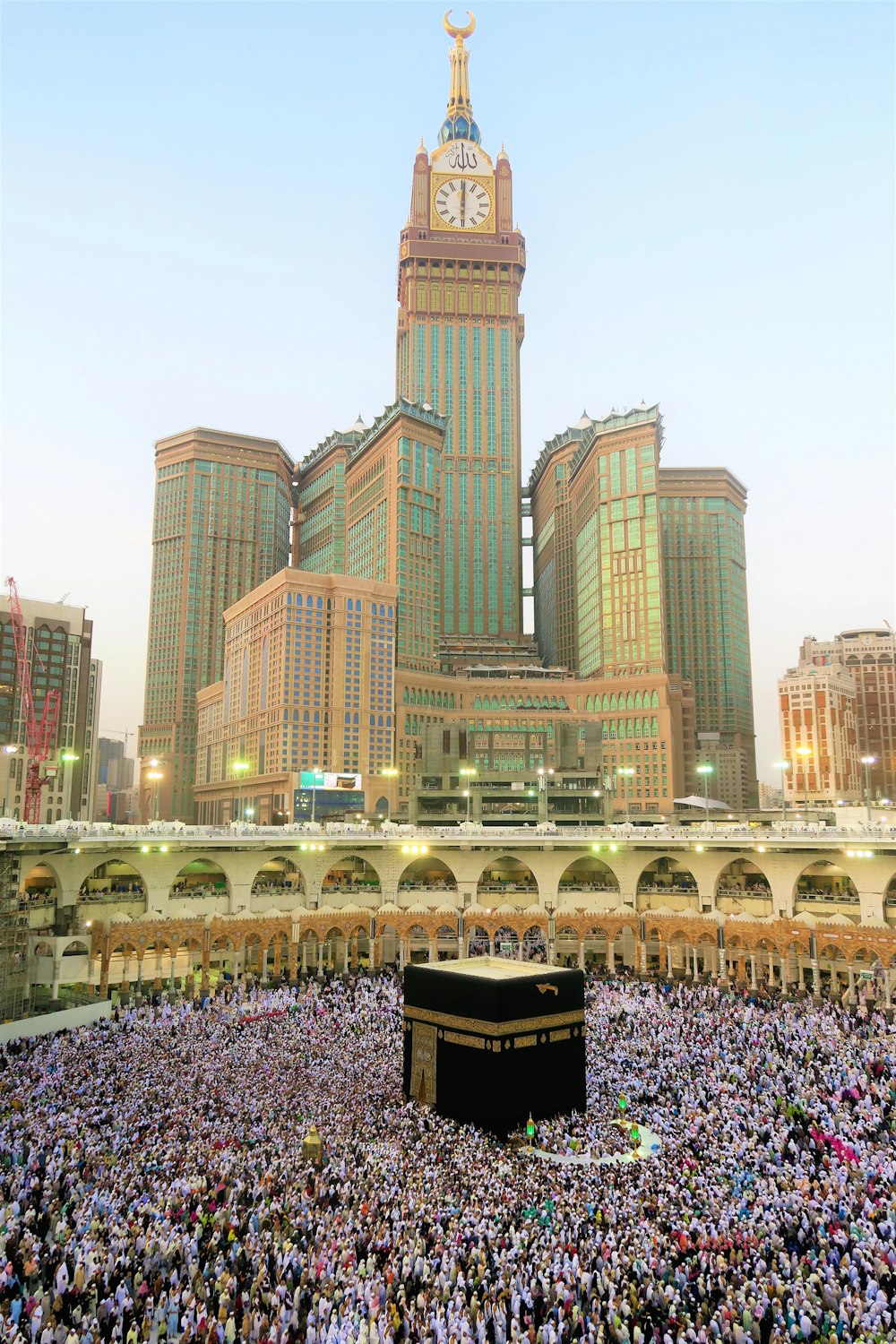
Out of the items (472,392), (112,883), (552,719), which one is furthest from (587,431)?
(112,883)

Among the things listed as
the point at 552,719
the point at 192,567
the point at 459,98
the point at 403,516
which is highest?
the point at 459,98

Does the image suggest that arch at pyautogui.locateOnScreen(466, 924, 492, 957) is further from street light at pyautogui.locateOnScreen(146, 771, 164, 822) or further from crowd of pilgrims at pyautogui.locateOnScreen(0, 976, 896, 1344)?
crowd of pilgrims at pyautogui.locateOnScreen(0, 976, 896, 1344)

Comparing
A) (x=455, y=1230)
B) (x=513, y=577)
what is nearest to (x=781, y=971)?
(x=455, y=1230)

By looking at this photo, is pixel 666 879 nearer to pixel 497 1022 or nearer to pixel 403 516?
pixel 497 1022

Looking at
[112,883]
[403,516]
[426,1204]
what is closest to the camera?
[426,1204]

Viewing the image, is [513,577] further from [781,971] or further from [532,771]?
[781,971]
